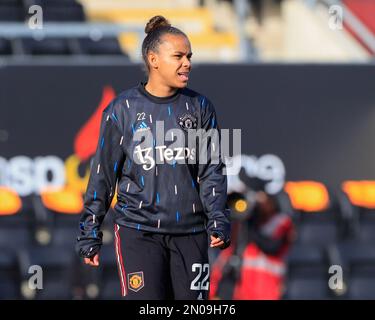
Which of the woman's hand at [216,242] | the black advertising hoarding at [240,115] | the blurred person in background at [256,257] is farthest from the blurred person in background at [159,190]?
the black advertising hoarding at [240,115]

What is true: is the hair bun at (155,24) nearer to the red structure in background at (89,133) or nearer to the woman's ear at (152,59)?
the woman's ear at (152,59)

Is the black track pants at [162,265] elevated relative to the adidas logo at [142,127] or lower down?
lower down

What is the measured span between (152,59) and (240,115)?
20.9 ft

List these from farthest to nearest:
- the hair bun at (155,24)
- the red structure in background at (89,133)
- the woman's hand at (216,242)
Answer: the red structure in background at (89,133), the hair bun at (155,24), the woman's hand at (216,242)

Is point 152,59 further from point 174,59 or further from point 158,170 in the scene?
point 158,170

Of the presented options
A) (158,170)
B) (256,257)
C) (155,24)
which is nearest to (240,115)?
(256,257)

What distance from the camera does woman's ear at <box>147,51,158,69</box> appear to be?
607 cm

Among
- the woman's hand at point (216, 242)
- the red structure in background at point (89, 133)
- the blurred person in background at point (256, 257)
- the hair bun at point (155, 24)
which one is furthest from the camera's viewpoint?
the red structure in background at point (89, 133)

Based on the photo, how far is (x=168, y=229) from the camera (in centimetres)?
605

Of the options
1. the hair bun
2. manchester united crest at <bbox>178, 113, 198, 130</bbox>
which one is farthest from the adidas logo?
the hair bun

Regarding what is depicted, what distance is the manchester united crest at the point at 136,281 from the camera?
19.8 ft

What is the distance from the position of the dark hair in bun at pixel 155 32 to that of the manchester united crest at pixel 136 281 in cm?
94
